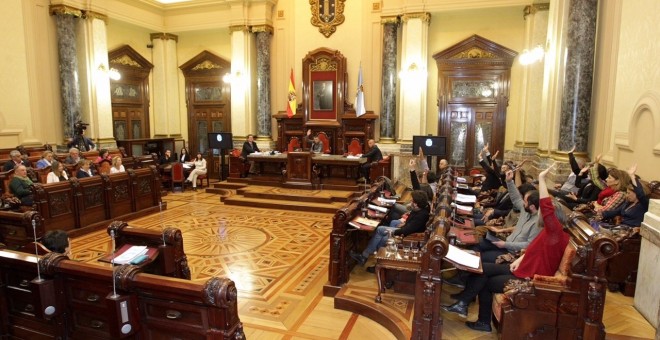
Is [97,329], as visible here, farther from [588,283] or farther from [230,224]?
[230,224]

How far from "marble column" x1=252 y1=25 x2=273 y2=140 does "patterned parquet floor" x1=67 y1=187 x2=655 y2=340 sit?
13.6 ft

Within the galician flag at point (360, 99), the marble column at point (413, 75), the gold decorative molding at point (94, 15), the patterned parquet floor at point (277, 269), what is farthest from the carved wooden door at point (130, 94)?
the marble column at point (413, 75)

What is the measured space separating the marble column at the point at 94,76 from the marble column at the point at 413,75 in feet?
27.8

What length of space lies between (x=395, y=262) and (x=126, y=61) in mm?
12355

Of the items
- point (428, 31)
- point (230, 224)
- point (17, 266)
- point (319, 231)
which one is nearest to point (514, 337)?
point (17, 266)

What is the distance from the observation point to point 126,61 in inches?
520

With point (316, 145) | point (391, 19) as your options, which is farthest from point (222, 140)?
point (391, 19)

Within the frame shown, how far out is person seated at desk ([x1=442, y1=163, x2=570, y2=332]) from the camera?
11.3 ft

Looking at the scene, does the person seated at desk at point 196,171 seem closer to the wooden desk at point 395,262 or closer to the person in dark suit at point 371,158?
the person in dark suit at point 371,158

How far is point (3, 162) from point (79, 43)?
4.10m

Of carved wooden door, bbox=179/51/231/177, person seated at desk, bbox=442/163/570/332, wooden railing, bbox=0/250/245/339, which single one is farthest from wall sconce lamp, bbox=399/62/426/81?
wooden railing, bbox=0/250/245/339

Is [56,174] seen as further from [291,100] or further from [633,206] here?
[633,206]

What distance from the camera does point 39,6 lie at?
34.6 feet

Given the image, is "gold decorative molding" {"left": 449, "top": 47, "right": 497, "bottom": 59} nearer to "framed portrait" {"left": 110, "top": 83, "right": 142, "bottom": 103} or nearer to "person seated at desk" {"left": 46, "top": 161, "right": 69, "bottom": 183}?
"person seated at desk" {"left": 46, "top": 161, "right": 69, "bottom": 183}
